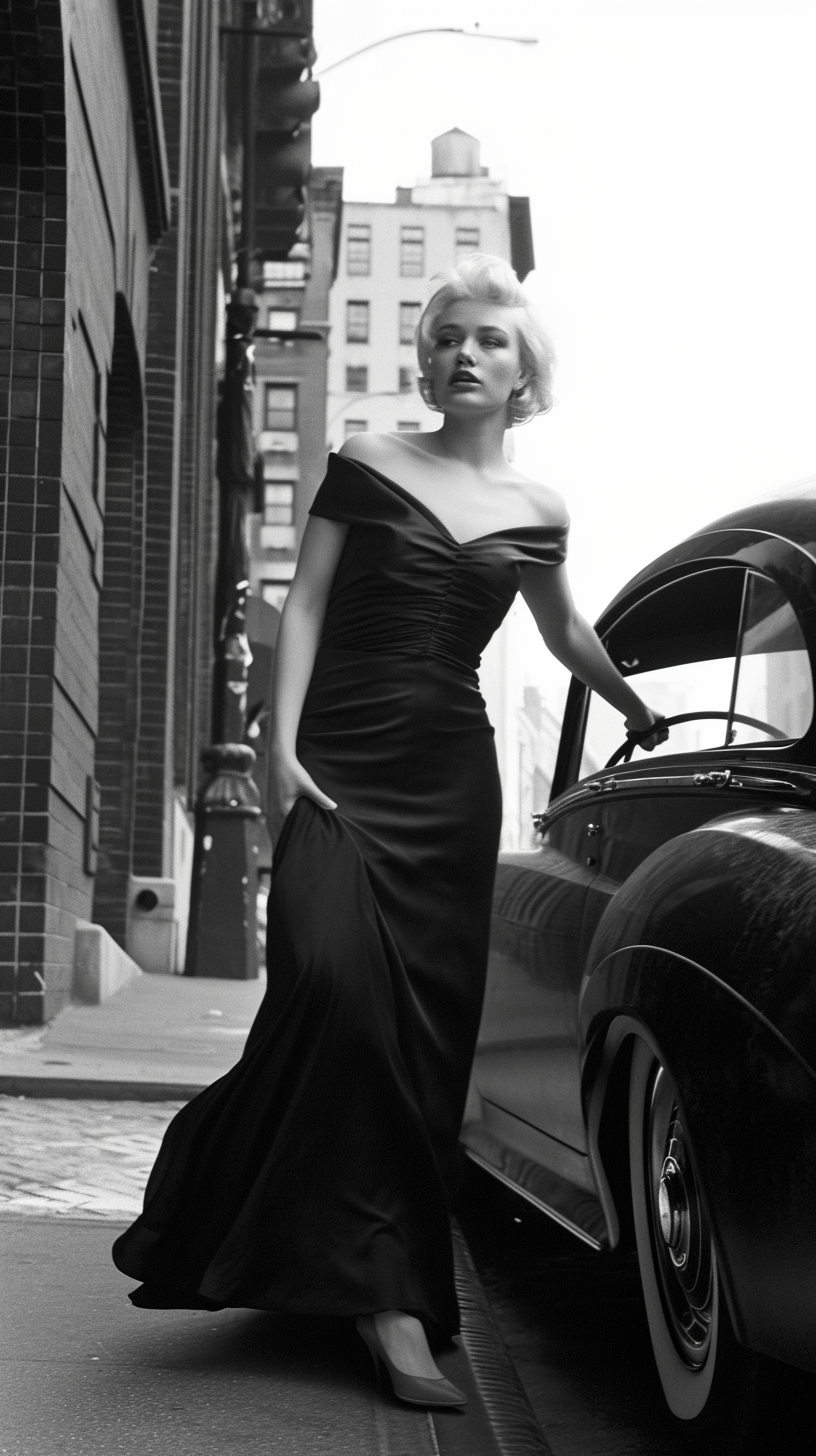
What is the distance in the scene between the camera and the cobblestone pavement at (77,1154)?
492 centimetres

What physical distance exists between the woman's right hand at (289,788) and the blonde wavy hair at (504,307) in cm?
75

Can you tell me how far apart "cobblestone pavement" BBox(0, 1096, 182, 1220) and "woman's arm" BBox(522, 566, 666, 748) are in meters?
1.96

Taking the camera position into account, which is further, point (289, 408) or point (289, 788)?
point (289, 408)

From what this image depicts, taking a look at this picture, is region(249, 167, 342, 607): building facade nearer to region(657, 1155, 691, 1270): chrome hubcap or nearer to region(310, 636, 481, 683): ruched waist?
region(310, 636, 481, 683): ruched waist

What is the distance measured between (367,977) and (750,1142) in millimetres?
845

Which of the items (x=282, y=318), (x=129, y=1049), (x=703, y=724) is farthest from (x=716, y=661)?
(x=282, y=318)

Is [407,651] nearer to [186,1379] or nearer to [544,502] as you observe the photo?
[544,502]

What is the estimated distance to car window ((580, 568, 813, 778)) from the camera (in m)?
3.19

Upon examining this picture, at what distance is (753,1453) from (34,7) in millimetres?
7173

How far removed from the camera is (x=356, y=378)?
95.6 metres

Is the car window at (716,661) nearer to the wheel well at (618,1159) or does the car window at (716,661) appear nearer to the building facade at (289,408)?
the wheel well at (618,1159)

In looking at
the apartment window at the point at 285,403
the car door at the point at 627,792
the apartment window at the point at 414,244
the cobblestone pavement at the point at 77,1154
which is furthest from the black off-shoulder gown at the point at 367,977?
the apartment window at the point at 414,244

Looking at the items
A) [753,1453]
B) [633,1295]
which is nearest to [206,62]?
[633,1295]

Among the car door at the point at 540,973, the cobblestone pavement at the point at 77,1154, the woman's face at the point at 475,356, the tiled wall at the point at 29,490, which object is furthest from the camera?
the tiled wall at the point at 29,490
